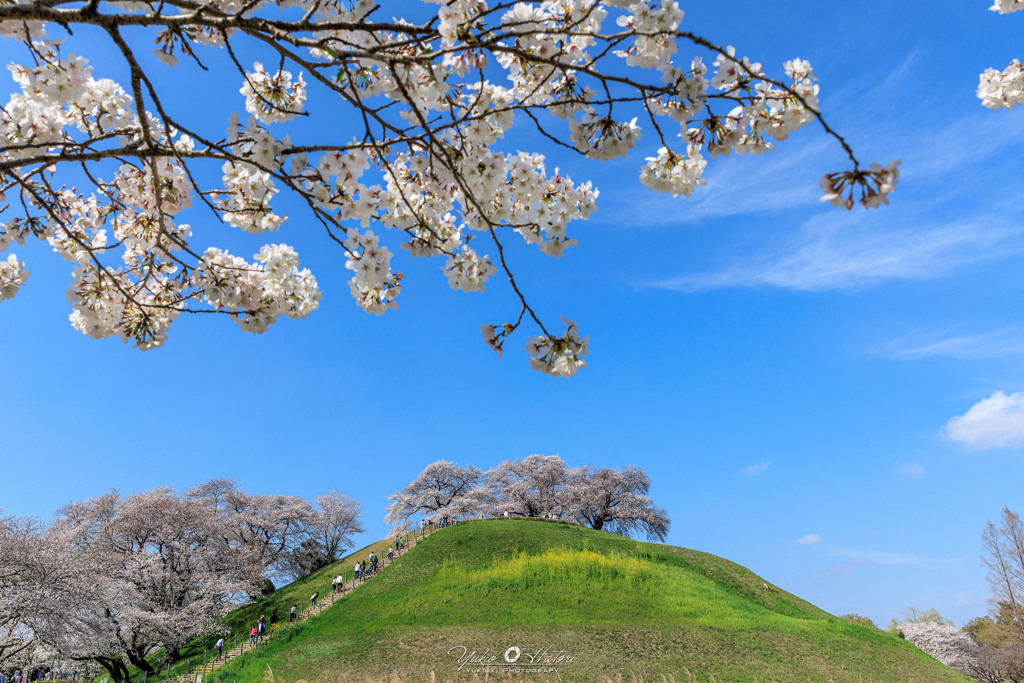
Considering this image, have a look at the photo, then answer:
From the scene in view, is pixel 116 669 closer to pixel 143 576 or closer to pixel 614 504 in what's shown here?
pixel 143 576

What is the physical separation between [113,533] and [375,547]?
13.6 metres

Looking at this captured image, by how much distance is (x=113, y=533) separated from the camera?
85.8 feet

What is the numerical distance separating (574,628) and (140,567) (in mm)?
19163

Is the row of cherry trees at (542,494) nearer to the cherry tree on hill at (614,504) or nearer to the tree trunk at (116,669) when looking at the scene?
the cherry tree on hill at (614,504)

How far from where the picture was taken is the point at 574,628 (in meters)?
15.9

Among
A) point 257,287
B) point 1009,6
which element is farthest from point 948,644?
point 257,287

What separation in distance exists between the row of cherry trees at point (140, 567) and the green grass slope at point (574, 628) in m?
6.26

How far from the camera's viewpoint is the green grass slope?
13984 mm

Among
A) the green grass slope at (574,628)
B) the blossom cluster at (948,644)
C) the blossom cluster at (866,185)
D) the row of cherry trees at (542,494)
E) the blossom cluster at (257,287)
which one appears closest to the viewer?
the blossom cluster at (866,185)

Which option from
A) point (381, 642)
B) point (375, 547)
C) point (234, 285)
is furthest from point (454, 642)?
point (375, 547)

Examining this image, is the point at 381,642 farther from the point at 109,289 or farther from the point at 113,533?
the point at 113,533

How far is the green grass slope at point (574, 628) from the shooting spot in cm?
1398

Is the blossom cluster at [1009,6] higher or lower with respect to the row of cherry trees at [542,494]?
lower

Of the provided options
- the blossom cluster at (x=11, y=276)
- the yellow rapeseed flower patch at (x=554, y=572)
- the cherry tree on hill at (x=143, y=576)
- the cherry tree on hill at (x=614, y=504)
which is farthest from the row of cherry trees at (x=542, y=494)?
the blossom cluster at (x=11, y=276)
